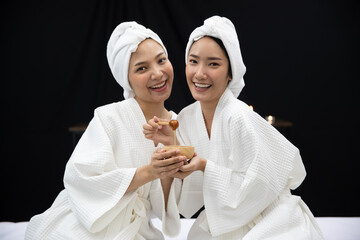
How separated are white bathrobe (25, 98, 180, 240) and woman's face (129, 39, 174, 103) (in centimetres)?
11

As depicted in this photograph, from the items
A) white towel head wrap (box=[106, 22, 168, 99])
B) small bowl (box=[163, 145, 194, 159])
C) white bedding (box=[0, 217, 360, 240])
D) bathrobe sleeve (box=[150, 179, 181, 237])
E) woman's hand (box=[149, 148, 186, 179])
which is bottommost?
white bedding (box=[0, 217, 360, 240])

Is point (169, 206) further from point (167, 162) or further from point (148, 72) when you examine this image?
point (148, 72)

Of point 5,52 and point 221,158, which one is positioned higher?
point 5,52

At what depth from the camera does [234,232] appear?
6.66 feet

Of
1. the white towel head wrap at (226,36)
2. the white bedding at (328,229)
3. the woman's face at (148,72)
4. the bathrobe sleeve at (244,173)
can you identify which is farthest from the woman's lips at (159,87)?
the white bedding at (328,229)

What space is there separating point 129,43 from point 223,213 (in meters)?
1.01

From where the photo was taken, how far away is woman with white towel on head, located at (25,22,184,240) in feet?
6.75

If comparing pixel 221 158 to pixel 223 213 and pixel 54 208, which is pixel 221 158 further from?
pixel 54 208

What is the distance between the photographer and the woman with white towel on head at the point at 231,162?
6.44ft

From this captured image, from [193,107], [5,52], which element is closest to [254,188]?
[193,107]

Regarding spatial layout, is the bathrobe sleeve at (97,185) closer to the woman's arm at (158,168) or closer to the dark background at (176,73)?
the woman's arm at (158,168)

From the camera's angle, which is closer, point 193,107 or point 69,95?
point 193,107

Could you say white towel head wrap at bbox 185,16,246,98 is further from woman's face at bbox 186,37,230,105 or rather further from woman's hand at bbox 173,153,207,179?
woman's hand at bbox 173,153,207,179

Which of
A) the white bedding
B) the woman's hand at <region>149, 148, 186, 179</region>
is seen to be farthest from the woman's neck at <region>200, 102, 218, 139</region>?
the white bedding
